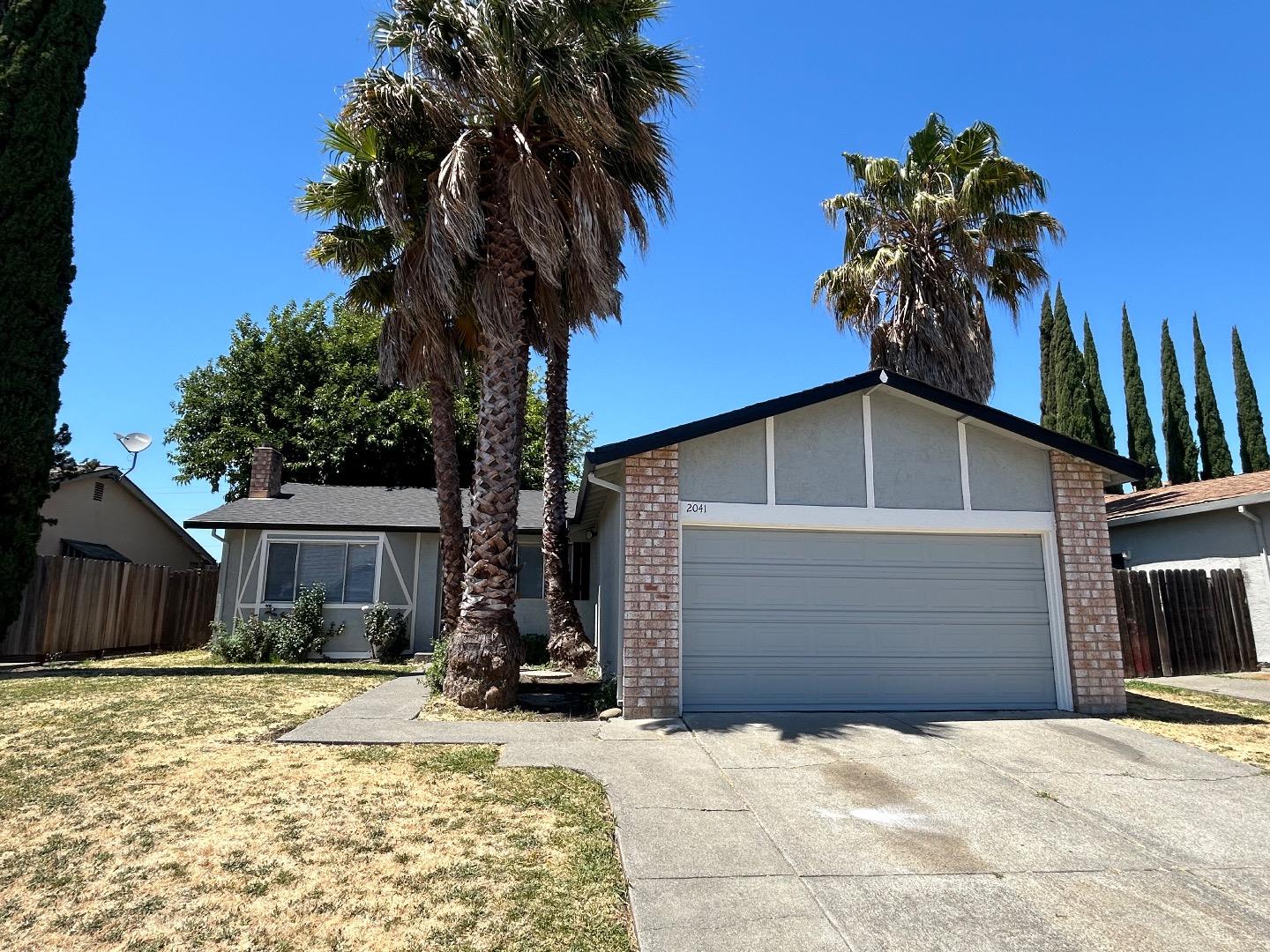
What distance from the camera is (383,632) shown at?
1569cm

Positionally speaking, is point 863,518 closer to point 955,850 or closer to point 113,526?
point 955,850

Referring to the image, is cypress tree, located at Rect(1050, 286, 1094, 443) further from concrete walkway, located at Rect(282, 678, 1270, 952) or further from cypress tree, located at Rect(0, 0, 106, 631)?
cypress tree, located at Rect(0, 0, 106, 631)

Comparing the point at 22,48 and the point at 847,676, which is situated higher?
the point at 22,48

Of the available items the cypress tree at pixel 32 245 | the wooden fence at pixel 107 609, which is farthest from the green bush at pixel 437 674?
the wooden fence at pixel 107 609

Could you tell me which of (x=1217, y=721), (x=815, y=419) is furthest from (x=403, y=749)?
(x=1217, y=721)

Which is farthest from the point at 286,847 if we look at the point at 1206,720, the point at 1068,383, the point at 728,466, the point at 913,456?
the point at 1068,383

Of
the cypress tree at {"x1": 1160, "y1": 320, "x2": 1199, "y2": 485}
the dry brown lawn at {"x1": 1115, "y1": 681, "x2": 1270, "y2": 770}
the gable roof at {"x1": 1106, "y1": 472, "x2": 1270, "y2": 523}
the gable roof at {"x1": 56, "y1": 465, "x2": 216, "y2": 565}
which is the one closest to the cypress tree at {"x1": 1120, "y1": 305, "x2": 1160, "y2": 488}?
the cypress tree at {"x1": 1160, "y1": 320, "x2": 1199, "y2": 485}

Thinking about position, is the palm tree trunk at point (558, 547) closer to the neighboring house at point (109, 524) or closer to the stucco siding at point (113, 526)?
the neighboring house at point (109, 524)

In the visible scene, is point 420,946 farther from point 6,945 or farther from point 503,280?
point 503,280

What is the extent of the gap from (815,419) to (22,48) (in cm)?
1611

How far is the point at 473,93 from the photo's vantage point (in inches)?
392

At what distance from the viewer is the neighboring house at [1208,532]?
1355 cm

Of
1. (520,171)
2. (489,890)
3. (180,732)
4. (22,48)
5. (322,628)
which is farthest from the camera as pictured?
(322,628)

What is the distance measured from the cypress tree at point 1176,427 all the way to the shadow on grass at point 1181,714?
76.4 ft
